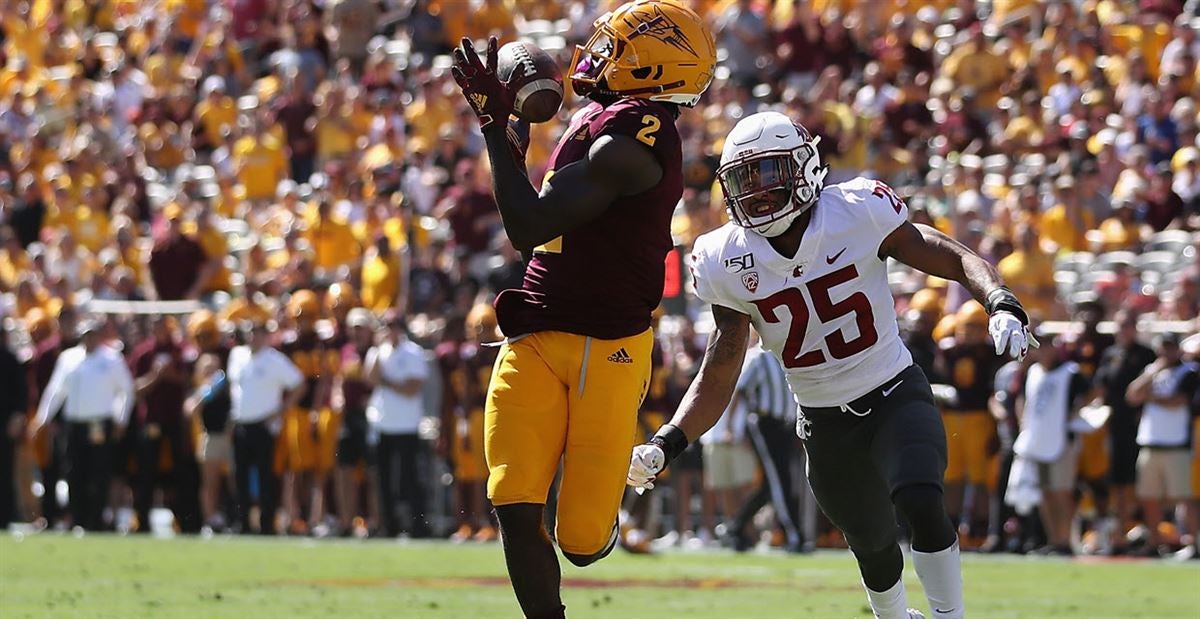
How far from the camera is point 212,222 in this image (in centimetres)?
1930

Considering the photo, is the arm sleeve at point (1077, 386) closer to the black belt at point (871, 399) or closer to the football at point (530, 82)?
the black belt at point (871, 399)

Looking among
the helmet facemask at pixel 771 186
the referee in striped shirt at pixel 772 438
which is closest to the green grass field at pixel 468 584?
the referee in striped shirt at pixel 772 438

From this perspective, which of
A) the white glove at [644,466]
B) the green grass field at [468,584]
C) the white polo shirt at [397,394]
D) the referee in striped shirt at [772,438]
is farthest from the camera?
the white polo shirt at [397,394]

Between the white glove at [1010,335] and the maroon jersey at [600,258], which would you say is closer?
the white glove at [1010,335]

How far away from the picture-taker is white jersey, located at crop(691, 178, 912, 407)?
658 centimetres

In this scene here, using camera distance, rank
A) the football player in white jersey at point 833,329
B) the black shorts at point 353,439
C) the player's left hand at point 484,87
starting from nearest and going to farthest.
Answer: the player's left hand at point 484,87 → the football player in white jersey at point 833,329 → the black shorts at point 353,439

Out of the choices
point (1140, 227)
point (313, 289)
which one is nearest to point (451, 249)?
point (313, 289)

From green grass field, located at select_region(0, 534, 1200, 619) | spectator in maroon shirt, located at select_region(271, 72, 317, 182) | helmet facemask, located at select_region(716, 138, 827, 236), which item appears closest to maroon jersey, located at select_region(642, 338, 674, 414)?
green grass field, located at select_region(0, 534, 1200, 619)

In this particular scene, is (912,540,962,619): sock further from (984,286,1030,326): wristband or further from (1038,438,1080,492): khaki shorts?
(1038,438,1080,492): khaki shorts

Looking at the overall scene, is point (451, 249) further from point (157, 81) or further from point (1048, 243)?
point (157, 81)

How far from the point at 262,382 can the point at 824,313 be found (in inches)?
422

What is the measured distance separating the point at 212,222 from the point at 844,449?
1339 cm

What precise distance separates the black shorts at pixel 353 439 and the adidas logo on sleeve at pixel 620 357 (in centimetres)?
1056

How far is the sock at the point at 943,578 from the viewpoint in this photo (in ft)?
20.7
